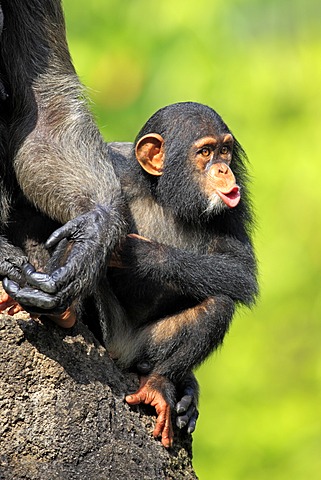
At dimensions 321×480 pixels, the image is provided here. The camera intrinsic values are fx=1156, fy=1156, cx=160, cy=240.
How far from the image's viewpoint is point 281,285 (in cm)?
1152

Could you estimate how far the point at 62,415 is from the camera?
5422 mm

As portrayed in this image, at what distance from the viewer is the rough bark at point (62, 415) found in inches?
209

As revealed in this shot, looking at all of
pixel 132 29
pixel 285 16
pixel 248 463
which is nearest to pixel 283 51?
pixel 285 16

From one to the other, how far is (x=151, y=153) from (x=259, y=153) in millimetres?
4898

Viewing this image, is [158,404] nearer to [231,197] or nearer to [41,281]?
[41,281]

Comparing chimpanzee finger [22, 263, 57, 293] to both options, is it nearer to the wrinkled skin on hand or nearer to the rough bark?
the rough bark

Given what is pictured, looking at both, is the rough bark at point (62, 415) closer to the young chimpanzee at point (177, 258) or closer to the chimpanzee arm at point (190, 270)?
the young chimpanzee at point (177, 258)

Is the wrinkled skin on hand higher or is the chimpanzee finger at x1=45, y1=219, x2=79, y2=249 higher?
the chimpanzee finger at x1=45, y1=219, x2=79, y2=249

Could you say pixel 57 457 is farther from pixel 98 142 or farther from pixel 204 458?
pixel 204 458

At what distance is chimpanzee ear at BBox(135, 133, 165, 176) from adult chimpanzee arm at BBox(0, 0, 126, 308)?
73 cm

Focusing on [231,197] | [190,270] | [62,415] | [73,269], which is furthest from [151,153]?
[62,415]

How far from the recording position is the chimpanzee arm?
6.28 metres

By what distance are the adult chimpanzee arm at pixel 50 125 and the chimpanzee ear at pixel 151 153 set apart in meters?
0.73

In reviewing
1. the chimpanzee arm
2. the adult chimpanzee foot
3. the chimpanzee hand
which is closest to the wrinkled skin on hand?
the adult chimpanzee foot
